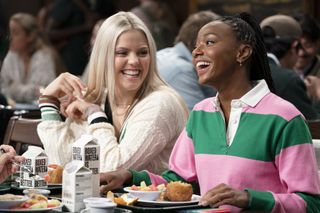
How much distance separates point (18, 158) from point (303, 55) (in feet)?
14.3

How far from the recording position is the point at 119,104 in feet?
15.6

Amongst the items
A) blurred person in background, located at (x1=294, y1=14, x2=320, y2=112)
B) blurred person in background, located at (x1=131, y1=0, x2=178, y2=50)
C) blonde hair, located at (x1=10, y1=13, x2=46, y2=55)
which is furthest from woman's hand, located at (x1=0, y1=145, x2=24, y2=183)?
blonde hair, located at (x1=10, y1=13, x2=46, y2=55)

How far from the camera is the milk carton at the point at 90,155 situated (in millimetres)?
3549

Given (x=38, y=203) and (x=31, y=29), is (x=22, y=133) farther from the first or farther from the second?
(x=31, y=29)

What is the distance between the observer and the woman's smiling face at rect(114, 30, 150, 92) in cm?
465

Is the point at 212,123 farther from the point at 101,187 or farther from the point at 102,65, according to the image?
the point at 102,65

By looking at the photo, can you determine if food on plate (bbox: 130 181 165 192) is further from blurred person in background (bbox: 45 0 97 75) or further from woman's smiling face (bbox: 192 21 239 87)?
blurred person in background (bbox: 45 0 97 75)

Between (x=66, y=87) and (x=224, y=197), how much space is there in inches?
65.6

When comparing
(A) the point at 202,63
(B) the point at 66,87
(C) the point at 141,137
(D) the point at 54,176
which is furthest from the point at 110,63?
(A) the point at 202,63

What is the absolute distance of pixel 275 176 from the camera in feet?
11.7

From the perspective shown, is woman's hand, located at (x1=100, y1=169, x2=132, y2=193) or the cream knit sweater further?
the cream knit sweater

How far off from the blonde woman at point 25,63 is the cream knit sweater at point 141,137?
4.19m

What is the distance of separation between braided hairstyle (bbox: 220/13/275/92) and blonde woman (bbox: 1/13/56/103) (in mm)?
5219

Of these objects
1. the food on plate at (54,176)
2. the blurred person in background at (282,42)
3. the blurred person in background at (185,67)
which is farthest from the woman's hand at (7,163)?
the blurred person in background at (185,67)
